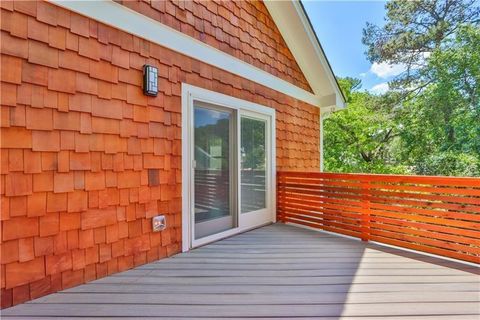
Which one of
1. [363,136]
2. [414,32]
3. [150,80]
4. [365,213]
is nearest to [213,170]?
[150,80]

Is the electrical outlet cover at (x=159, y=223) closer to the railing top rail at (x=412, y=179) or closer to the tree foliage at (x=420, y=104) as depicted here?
the railing top rail at (x=412, y=179)

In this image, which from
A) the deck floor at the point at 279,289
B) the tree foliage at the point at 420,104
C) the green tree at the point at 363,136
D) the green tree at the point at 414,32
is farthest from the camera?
the green tree at the point at 363,136

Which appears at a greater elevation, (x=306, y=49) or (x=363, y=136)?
(x=306, y=49)

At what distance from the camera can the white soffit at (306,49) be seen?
16.0 ft

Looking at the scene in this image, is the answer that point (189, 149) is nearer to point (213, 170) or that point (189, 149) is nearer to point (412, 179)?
point (213, 170)

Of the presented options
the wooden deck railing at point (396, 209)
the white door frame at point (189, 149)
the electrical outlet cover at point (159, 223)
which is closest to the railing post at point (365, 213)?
the wooden deck railing at point (396, 209)

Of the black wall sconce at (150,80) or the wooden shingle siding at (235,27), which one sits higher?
the wooden shingle siding at (235,27)

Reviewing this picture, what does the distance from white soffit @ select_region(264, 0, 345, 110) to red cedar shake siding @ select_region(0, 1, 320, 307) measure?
7.92 feet

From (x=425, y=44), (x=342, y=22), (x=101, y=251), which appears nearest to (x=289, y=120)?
(x=101, y=251)

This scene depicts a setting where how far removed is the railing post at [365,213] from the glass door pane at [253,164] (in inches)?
60.3

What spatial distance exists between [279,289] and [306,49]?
443cm

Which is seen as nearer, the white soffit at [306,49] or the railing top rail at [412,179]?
the railing top rail at [412,179]

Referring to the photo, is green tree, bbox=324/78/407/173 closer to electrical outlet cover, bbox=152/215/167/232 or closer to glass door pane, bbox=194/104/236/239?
glass door pane, bbox=194/104/236/239

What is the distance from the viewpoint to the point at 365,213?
385 centimetres
